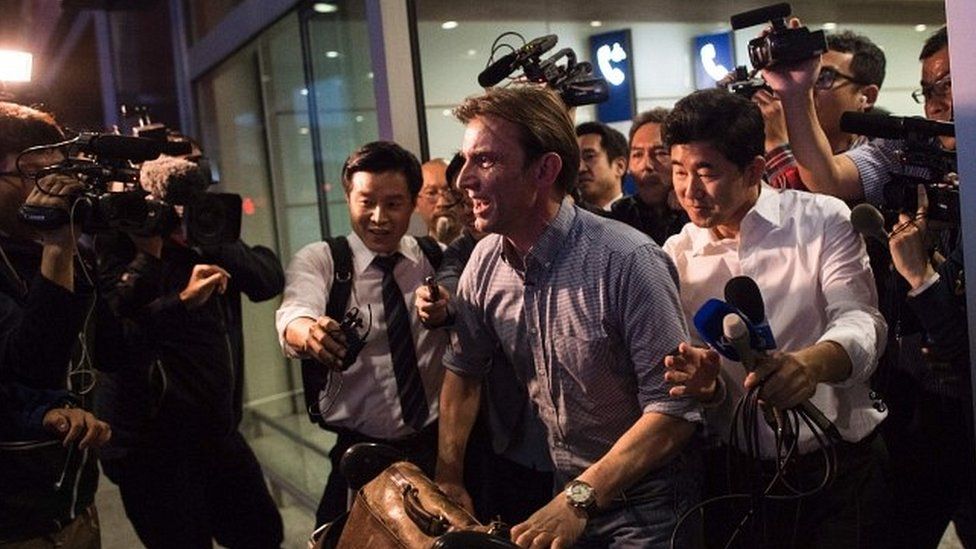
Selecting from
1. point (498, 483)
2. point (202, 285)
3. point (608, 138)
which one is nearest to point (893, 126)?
point (498, 483)

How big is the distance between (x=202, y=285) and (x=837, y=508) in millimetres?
2046

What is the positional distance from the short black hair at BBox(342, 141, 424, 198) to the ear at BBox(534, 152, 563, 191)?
0.78 m

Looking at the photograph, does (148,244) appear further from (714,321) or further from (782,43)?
(714,321)

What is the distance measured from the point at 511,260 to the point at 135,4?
607 cm

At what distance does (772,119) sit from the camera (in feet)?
8.63

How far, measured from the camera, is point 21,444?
7.94 feet

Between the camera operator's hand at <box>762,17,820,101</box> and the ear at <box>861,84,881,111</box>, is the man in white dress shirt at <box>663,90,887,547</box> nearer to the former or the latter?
the camera operator's hand at <box>762,17,820,101</box>

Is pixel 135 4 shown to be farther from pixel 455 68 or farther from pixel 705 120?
pixel 705 120

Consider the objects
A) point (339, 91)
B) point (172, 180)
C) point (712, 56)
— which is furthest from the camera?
point (712, 56)

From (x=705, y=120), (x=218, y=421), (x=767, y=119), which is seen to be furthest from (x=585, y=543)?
(x=218, y=421)

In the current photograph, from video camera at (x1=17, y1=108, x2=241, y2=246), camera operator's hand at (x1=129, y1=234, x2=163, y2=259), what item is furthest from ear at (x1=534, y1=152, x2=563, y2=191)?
camera operator's hand at (x1=129, y1=234, x2=163, y2=259)

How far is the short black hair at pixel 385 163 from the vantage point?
2.79 meters

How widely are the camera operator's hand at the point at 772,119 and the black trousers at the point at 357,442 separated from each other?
46.9 inches

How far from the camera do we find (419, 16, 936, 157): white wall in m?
4.59
